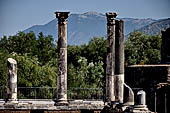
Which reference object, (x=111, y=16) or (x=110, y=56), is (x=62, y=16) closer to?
(x=111, y=16)

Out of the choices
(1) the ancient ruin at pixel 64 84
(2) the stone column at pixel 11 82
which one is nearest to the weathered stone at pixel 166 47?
(1) the ancient ruin at pixel 64 84

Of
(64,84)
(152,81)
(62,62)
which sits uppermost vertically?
(62,62)

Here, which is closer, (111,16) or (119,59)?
(119,59)

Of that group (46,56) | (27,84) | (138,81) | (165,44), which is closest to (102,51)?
(46,56)

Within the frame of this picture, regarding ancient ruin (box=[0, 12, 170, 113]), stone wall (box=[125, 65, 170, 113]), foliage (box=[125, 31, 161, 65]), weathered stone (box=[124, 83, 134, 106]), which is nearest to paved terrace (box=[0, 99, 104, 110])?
ancient ruin (box=[0, 12, 170, 113])

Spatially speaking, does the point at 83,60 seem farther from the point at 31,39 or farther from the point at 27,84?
the point at 27,84

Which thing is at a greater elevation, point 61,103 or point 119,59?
point 119,59

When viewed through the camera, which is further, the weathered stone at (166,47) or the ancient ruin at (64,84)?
the weathered stone at (166,47)

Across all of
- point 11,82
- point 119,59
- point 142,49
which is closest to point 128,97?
point 119,59

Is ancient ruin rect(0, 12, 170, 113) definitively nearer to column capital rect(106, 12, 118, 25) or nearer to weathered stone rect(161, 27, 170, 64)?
column capital rect(106, 12, 118, 25)

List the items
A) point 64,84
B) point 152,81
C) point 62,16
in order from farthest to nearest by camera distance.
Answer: point 152,81, point 64,84, point 62,16

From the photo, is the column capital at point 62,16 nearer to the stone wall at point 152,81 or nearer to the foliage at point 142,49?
the stone wall at point 152,81

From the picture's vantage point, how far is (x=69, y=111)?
2855cm

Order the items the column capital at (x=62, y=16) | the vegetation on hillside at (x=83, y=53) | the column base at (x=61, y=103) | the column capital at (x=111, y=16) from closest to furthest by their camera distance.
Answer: the column base at (x=61, y=103) < the column capital at (x=62, y=16) < the column capital at (x=111, y=16) < the vegetation on hillside at (x=83, y=53)
